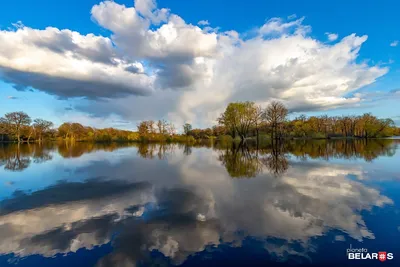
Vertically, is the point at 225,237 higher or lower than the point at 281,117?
lower

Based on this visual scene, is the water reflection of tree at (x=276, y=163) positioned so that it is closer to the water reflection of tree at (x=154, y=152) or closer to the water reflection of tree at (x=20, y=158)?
the water reflection of tree at (x=154, y=152)

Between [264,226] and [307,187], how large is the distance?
514 cm

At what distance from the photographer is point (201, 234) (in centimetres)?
520

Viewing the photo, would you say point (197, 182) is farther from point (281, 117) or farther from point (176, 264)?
point (281, 117)

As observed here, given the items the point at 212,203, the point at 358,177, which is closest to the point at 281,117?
the point at 358,177

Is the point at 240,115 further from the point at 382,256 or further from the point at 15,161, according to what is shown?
the point at 382,256

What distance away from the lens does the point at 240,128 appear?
68438 millimetres

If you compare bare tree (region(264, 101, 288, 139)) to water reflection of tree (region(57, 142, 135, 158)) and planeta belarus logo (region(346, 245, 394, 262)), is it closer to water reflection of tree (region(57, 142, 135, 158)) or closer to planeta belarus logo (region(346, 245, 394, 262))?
water reflection of tree (region(57, 142, 135, 158))

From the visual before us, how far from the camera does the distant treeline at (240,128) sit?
6594 cm

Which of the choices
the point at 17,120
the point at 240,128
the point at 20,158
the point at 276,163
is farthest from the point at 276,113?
the point at 17,120

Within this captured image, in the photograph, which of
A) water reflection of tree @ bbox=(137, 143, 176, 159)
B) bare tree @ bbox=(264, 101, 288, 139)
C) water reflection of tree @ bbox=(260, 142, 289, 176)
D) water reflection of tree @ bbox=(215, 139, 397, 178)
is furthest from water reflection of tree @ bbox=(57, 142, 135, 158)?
bare tree @ bbox=(264, 101, 288, 139)

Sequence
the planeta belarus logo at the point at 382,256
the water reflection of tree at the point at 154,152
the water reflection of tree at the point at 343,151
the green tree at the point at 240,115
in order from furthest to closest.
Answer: the green tree at the point at 240,115 < the water reflection of tree at the point at 154,152 < the water reflection of tree at the point at 343,151 < the planeta belarus logo at the point at 382,256

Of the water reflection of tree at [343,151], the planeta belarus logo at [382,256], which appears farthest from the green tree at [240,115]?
the planeta belarus logo at [382,256]

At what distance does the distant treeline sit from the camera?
216ft
